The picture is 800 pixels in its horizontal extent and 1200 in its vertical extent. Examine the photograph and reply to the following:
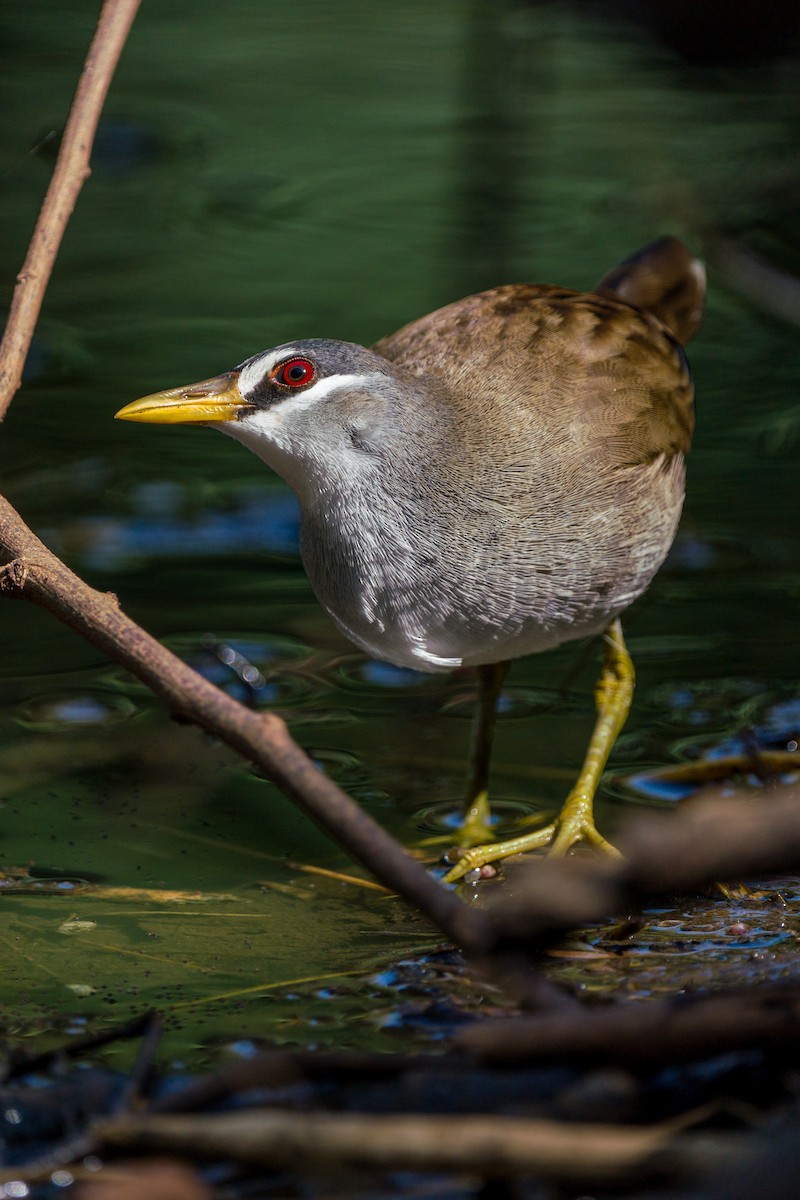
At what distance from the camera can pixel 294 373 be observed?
3.80 meters

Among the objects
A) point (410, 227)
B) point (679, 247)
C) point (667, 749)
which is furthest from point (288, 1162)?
point (410, 227)

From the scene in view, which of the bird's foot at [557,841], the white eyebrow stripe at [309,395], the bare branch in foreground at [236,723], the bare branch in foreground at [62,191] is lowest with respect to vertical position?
the bird's foot at [557,841]

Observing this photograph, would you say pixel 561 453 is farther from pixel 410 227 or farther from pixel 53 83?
pixel 53 83

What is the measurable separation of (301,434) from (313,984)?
1.40 metres

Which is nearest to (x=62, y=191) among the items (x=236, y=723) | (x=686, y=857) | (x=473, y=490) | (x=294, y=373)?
(x=294, y=373)

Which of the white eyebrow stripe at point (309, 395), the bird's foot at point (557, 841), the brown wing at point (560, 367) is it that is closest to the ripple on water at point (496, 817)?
the bird's foot at point (557, 841)

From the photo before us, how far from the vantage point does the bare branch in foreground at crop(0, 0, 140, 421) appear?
3.11 metres

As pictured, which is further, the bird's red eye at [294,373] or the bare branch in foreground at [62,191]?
the bird's red eye at [294,373]

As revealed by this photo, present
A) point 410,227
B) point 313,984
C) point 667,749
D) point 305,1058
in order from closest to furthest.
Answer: point 305,1058 → point 313,984 → point 667,749 → point 410,227

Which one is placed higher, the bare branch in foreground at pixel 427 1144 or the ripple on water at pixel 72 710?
the bare branch in foreground at pixel 427 1144

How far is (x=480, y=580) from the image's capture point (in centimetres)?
370

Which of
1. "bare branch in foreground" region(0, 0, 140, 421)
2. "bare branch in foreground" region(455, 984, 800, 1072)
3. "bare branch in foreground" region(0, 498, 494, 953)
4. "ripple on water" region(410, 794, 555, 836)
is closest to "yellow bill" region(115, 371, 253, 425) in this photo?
"bare branch in foreground" region(0, 0, 140, 421)

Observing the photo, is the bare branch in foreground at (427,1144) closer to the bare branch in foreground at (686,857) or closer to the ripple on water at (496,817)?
the bare branch in foreground at (686,857)

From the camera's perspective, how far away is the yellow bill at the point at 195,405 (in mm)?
3732
